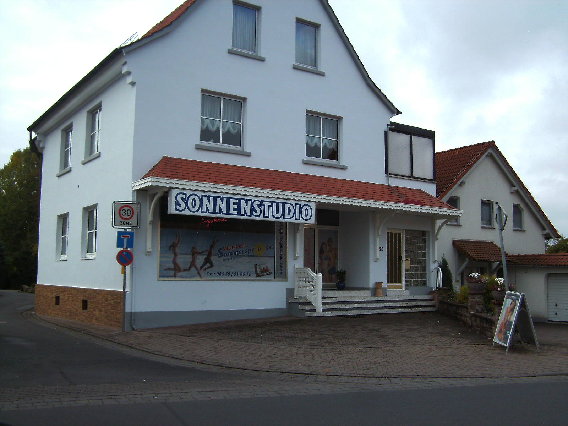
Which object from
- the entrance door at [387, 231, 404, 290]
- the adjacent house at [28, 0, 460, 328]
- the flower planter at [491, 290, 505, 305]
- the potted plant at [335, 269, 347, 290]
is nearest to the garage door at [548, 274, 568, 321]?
the adjacent house at [28, 0, 460, 328]

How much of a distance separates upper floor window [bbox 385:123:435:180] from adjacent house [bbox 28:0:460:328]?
62mm

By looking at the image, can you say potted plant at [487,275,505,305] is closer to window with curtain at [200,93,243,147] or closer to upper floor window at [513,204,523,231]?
window with curtain at [200,93,243,147]

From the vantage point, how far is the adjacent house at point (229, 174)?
16.0m

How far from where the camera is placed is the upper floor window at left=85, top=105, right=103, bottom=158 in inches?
744

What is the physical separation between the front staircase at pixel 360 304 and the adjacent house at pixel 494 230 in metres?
5.79

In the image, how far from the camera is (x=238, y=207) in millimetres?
15984

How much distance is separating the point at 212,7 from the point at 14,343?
1029 centimetres

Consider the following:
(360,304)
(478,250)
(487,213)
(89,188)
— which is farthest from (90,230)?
(487,213)

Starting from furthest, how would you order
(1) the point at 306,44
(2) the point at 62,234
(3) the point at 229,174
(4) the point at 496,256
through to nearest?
(4) the point at 496,256
(2) the point at 62,234
(1) the point at 306,44
(3) the point at 229,174

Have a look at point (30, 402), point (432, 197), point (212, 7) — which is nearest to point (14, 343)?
point (30, 402)

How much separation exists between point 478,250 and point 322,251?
32.1 feet

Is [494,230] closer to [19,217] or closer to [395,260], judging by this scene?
[395,260]

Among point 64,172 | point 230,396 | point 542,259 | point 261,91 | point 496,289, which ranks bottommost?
point 230,396

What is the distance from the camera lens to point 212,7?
1769 centimetres
